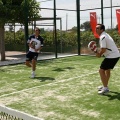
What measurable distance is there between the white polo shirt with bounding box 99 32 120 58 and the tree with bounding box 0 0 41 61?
8174 millimetres

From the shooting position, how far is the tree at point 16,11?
1334 centimetres

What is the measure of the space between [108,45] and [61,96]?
1.66m

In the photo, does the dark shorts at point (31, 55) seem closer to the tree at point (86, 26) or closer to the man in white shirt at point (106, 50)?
the man in white shirt at point (106, 50)

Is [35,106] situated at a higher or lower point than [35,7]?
lower

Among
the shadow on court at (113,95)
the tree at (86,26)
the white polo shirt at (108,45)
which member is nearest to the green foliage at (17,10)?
the tree at (86,26)

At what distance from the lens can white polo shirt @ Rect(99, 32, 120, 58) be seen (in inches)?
241

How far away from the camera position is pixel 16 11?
44.9 feet

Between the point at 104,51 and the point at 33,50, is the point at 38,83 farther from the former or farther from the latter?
the point at 104,51

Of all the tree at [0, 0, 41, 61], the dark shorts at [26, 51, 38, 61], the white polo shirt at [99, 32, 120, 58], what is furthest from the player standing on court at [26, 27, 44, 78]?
the tree at [0, 0, 41, 61]

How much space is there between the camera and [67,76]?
923 cm

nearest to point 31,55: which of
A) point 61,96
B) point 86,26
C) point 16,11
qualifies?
point 61,96

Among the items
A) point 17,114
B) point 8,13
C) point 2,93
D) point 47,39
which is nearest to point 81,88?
point 2,93

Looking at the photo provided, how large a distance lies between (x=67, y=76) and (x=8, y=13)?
5.83 metres

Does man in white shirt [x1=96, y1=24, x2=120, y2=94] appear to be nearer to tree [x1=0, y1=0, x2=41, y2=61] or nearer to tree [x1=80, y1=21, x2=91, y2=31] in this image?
tree [x1=0, y1=0, x2=41, y2=61]
